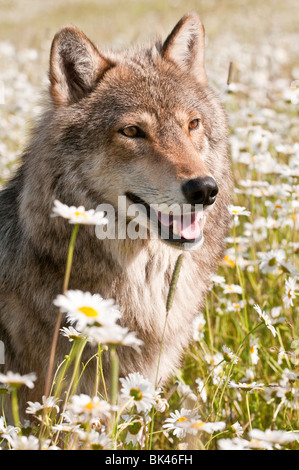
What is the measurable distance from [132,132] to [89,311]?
5.08ft

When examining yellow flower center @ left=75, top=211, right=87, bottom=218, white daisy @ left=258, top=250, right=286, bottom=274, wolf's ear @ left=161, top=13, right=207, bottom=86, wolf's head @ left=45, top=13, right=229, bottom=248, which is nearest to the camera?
yellow flower center @ left=75, top=211, right=87, bottom=218

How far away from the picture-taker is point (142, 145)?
2797 mm

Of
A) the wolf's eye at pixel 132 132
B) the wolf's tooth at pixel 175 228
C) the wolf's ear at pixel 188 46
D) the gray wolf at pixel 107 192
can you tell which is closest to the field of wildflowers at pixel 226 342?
the gray wolf at pixel 107 192

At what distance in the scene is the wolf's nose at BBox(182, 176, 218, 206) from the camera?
245 cm

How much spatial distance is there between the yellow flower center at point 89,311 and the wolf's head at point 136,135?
1.11 meters

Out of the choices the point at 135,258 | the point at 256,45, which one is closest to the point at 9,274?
the point at 135,258

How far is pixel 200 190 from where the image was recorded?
2.45 metres

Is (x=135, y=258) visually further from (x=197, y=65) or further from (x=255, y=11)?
(x=255, y=11)

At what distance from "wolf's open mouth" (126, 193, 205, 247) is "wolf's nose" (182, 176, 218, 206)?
0.16m

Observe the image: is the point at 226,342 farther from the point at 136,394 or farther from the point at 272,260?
the point at 136,394

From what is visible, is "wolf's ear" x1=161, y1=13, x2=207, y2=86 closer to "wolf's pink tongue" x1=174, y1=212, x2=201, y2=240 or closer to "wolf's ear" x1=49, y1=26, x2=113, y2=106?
"wolf's ear" x1=49, y1=26, x2=113, y2=106

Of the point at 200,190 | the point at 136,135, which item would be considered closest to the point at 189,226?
the point at 200,190

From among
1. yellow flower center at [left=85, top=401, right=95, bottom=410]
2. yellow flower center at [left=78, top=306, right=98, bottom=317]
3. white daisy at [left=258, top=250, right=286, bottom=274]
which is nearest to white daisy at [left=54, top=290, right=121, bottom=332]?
yellow flower center at [left=78, top=306, right=98, bottom=317]
